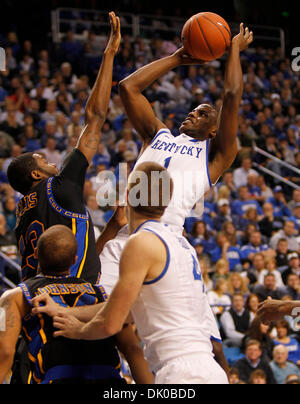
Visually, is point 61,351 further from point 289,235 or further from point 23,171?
point 289,235

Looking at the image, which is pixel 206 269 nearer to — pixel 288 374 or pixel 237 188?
pixel 288 374

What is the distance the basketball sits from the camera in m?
3.91

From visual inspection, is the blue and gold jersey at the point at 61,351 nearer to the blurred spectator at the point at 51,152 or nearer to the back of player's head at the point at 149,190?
the back of player's head at the point at 149,190

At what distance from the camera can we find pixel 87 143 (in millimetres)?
Result: 3615

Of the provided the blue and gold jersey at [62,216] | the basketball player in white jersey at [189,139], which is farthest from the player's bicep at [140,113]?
the blue and gold jersey at [62,216]

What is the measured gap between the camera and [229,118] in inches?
146

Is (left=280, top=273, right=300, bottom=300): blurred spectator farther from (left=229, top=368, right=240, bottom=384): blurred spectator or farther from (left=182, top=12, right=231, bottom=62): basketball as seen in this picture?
(left=182, top=12, right=231, bottom=62): basketball

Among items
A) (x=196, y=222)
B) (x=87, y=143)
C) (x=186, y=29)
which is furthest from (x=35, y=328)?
(x=196, y=222)

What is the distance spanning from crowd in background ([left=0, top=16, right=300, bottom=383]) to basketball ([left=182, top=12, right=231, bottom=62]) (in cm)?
296

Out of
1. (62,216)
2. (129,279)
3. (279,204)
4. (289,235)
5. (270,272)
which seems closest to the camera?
(129,279)

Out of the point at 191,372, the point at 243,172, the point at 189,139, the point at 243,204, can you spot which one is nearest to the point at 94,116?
the point at 189,139

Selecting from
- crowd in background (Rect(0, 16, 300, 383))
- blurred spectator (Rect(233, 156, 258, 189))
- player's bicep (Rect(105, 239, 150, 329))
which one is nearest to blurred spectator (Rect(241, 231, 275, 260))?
crowd in background (Rect(0, 16, 300, 383))

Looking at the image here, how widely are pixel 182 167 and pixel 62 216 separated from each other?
2.65 ft

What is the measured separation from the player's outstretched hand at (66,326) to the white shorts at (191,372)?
0.41 metres
